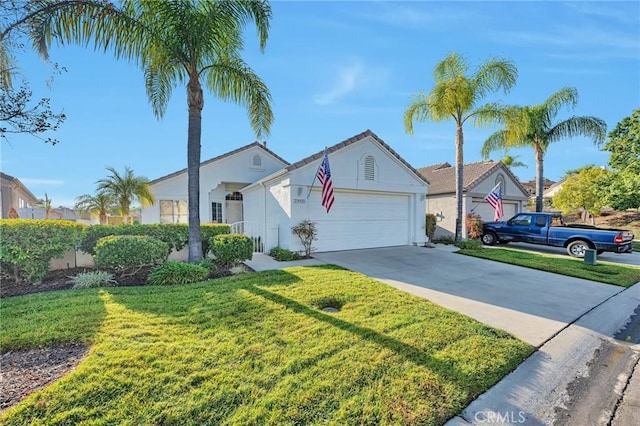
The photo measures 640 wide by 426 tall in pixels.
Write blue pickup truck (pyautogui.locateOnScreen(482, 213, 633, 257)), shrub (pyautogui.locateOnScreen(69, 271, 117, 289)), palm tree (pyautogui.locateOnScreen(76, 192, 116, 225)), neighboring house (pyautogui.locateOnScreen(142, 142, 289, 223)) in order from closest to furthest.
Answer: shrub (pyautogui.locateOnScreen(69, 271, 117, 289))
blue pickup truck (pyautogui.locateOnScreen(482, 213, 633, 257))
neighboring house (pyautogui.locateOnScreen(142, 142, 289, 223))
palm tree (pyautogui.locateOnScreen(76, 192, 116, 225))

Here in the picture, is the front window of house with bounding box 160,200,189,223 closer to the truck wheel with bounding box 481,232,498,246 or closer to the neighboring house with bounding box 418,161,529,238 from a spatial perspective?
the neighboring house with bounding box 418,161,529,238

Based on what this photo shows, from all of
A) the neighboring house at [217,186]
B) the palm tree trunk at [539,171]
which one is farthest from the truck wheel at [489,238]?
the neighboring house at [217,186]

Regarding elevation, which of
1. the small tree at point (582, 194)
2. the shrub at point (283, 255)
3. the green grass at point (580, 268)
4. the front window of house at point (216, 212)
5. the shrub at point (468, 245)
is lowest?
the green grass at point (580, 268)

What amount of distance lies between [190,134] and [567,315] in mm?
9582

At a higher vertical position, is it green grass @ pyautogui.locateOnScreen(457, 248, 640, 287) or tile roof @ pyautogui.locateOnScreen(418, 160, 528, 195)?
tile roof @ pyautogui.locateOnScreen(418, 160, 528, 195)

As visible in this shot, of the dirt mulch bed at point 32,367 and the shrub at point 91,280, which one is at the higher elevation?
the shrub at point 91,280

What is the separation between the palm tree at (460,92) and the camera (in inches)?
503

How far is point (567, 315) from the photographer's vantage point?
533 cm

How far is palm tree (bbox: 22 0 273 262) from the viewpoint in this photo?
6.50 metres

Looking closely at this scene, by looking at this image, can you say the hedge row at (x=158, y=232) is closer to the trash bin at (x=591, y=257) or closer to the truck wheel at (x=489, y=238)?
the trash bin at (x=591, y=257)

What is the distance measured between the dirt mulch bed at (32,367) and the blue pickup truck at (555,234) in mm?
16203

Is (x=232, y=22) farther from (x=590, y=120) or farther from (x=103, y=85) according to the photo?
(x=590, y=120)

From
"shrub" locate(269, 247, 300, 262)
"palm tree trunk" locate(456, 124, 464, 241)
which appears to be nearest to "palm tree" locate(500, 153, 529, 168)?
"palm tree trunk" locate(456, 124, 464, 241)

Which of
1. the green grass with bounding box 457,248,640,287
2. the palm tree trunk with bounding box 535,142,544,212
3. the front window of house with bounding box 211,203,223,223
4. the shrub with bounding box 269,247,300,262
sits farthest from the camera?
the front window of house with bounding box 211,203,223,223
